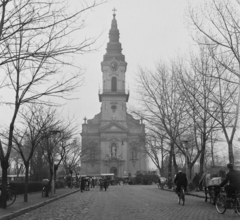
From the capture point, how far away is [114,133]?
283ft

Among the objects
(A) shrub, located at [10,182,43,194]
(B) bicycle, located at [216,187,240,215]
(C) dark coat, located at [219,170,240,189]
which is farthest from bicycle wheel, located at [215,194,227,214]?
(A) shrub, located at [10,182,43,194]

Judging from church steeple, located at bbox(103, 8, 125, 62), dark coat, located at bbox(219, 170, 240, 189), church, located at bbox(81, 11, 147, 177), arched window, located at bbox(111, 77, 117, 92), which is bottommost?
dark coat, located at bbox(219, 170, 240, 189)

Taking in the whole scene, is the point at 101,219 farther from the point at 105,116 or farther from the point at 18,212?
the point at 105,116

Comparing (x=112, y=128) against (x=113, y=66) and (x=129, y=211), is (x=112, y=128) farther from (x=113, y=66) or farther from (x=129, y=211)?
(x=129, y=211)

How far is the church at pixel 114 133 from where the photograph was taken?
84.9m

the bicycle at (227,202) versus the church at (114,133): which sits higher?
the church at (114,133)

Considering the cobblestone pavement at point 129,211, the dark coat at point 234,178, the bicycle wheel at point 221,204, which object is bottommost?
the cobblestone pavement at point 129,211

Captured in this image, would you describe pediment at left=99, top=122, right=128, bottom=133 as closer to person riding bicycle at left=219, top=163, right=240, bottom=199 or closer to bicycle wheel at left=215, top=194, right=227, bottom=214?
bicycle wheel at left=215, top=194, right=227, bottom=214

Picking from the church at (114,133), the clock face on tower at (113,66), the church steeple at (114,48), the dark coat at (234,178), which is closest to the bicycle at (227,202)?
the dark coat at (234,178)

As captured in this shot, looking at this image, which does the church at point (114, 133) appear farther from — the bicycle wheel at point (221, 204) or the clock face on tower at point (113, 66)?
the bicycle wheel at point (221, 204)

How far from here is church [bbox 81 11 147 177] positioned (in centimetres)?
8488

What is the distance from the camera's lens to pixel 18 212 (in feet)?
47.2

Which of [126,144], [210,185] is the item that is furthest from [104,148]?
[210,185]

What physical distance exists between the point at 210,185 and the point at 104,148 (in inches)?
2689
